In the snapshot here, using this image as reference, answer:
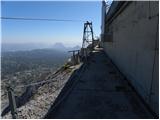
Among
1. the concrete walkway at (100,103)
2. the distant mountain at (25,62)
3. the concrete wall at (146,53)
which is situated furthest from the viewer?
the distant mountain at (25,62)

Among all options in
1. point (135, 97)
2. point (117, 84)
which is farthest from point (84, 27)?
point (135, 97)

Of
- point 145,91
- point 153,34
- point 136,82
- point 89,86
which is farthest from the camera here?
point 89,86

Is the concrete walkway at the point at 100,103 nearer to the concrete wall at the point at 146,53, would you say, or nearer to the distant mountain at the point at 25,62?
the concrete wall at the point at 146,53

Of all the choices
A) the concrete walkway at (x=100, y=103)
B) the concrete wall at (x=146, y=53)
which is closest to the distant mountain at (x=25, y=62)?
the concrete walkway at (x=100, y=103)

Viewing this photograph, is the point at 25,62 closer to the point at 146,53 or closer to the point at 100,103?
the point at 100,103

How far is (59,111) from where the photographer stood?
5746 mm

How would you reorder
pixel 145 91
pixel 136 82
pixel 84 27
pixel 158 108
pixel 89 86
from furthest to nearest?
pixel 84 27
pixel 89 86
pixel 136 82
pixel 145 91
pixel 158 108

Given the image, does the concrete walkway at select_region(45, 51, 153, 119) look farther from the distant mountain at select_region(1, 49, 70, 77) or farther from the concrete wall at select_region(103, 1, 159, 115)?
the distant mountain at select_region(1, 49, 70, 77)

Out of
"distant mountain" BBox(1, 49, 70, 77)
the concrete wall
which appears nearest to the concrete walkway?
the concrete wall

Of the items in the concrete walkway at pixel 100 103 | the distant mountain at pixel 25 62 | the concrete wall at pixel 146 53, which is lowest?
the distant mountain at pixel 25 62

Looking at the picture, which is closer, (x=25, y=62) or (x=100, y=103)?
(x=100, y=103)

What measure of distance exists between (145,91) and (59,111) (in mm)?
2411

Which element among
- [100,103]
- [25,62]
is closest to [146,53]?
[100,103]

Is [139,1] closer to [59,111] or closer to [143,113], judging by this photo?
[143,113]
